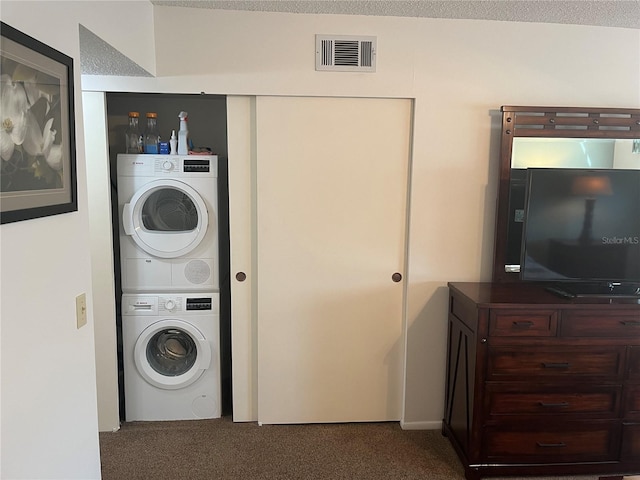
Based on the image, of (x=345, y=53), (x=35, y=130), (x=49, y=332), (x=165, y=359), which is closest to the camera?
(x=35, y=130)

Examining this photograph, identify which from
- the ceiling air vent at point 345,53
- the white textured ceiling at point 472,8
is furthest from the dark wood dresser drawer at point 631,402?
the ceiling air vent at point 345,53

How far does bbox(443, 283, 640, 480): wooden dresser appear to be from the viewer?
2322mm

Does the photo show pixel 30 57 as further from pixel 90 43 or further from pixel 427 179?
pixel 427 179

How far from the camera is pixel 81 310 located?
5.26 feet

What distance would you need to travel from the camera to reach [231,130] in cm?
269

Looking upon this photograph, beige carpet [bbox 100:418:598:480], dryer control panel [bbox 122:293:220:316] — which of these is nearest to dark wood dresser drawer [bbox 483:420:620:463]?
beige carpet [bbox 100:418:598:480]

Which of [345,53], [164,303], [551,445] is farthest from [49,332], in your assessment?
[551,445]

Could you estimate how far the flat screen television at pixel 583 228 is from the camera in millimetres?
2447

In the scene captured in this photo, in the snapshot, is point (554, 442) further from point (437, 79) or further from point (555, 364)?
point (437, 79)

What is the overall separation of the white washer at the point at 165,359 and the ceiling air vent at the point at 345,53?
1.51m

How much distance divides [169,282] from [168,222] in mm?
364

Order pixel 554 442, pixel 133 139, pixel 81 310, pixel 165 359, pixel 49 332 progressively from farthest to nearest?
pixel 165 359
pixel 133 139
pixel 554 442
pixel 81 310
pixel 49 332

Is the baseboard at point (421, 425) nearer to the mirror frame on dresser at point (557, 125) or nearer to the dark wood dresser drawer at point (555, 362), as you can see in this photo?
the dark wood dresser drawer at point (555, 362)

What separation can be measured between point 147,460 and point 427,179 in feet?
7.25
